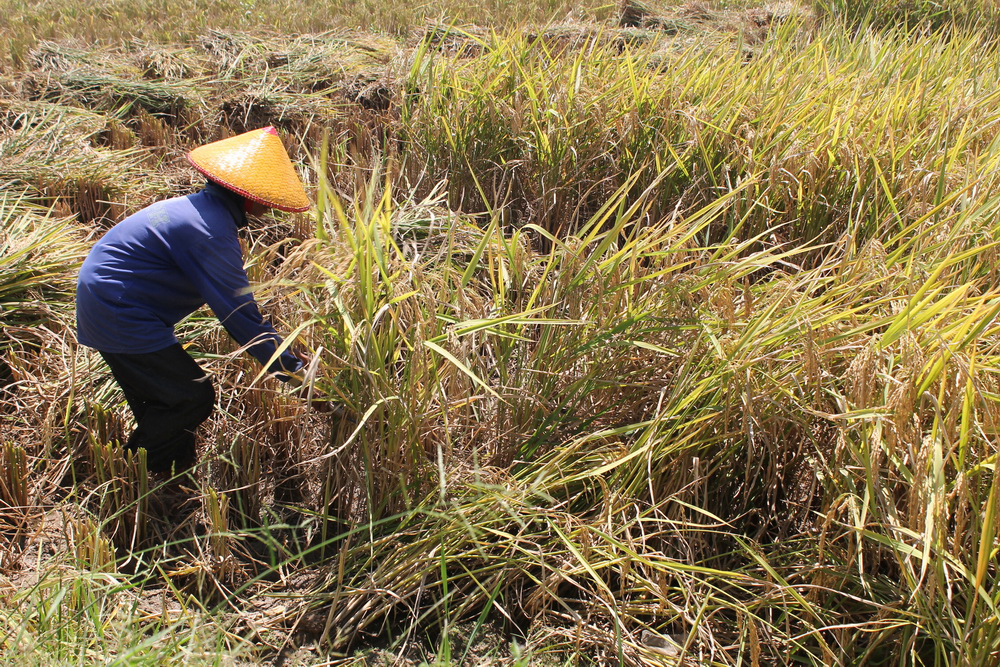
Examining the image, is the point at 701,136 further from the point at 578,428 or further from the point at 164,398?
the point at 164,398

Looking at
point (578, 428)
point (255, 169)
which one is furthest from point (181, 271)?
point (578, 428)

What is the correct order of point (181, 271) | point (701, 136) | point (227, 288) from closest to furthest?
point (227, 288) < point (181, 271) < point (701, 136)

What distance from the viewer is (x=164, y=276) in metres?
2.10

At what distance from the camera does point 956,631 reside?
1.51 m

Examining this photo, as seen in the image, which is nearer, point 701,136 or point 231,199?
point 231,199

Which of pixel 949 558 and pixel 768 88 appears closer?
pixel 949 558

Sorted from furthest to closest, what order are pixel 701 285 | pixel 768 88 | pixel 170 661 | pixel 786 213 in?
pixel 768 88
pixel 786 213
pixel 701 285
pixel 170 661

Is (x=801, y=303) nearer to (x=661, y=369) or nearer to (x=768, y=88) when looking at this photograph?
(x=661, y=369)

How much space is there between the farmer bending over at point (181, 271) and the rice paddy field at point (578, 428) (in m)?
0.13

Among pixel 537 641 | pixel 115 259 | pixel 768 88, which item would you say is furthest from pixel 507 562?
pixel 768 88

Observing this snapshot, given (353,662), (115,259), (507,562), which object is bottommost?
(353,662)

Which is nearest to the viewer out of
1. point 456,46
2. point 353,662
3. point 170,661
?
point 170,661

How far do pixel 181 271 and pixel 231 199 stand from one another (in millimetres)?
251

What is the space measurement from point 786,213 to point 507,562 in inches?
70.8
